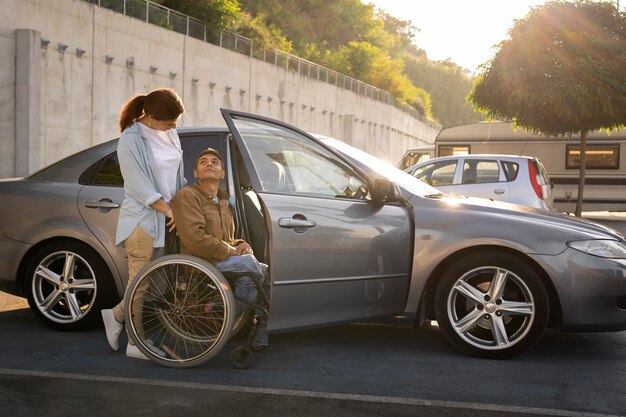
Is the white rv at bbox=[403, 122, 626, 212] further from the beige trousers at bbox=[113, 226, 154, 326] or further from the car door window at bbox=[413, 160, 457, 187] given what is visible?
the beige trousers at bbox=[113, 226, 154, 326]

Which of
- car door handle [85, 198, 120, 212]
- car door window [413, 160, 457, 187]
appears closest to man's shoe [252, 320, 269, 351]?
car door handle [85, 198, 120, 212]

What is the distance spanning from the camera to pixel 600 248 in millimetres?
5660

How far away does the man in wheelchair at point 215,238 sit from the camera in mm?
5348

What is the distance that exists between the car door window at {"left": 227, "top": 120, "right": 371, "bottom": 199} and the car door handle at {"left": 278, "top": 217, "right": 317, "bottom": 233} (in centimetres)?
31

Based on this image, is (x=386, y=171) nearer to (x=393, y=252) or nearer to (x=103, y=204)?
(x=393, y=252)

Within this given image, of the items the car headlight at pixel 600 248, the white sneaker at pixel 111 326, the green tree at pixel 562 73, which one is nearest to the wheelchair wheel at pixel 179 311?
the white sneaker at pixel 111 326

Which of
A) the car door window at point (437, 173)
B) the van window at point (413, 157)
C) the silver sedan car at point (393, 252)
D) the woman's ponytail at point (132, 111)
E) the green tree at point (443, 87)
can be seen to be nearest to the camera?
the silver sedan car at point (393, 252)

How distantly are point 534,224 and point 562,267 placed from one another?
12.9 inches

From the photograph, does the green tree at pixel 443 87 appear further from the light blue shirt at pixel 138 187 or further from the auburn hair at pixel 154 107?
the light blue shirt at pixel 138 187

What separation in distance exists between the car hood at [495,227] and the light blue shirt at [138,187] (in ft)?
5.51

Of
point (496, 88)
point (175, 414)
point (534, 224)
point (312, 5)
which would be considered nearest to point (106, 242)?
point (175, 414)

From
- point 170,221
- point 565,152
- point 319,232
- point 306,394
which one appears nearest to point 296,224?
point 319,232

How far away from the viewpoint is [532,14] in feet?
74.8

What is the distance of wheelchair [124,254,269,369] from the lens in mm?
5289
